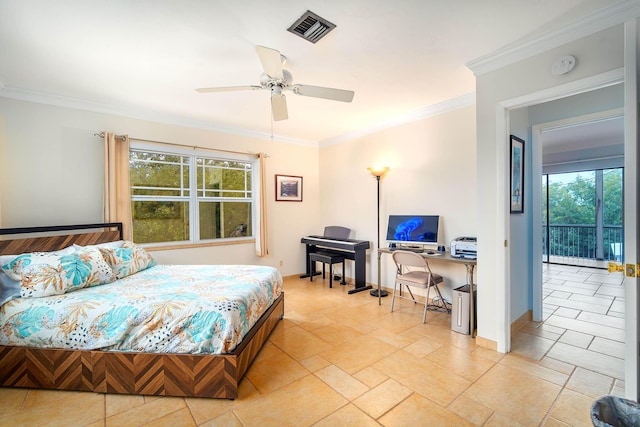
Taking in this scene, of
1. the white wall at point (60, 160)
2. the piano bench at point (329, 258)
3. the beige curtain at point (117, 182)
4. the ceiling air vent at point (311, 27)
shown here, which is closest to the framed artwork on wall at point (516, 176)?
the ceiling air vent at point (311, 27)

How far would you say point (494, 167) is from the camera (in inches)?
99.5

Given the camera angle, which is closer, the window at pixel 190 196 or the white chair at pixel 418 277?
the white chair at pixel 418 277

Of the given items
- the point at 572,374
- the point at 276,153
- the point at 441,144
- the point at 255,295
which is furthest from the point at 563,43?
the point at 276,153

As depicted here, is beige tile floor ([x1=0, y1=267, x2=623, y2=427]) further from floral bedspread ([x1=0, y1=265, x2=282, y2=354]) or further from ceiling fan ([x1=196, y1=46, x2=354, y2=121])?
ceiling fan ([x1=196, y1=46, x2=354, y2=121])

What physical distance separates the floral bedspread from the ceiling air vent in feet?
A: 6.54

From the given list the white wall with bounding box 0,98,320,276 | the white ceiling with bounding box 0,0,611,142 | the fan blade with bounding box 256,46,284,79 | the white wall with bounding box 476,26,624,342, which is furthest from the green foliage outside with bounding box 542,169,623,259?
the white wall with bounding box 0,98,320,276

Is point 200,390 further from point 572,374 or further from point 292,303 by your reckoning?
point 572,374

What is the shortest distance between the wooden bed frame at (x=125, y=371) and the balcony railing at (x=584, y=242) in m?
6.98

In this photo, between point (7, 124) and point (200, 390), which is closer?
point (200, 390)

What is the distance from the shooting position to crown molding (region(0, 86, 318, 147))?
3124 mm

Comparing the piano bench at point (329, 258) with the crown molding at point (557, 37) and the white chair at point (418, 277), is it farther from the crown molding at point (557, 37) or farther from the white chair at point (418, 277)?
the crown molding at point (557, 37)

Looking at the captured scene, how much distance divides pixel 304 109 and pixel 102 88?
2225 millimetres

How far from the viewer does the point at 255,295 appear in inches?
96.3

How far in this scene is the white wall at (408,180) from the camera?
3514mm
